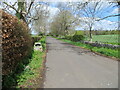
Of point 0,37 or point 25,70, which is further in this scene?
point 25,70

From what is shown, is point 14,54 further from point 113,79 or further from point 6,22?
point 113,79

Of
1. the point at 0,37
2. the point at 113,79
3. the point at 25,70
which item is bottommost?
the point at 113,79

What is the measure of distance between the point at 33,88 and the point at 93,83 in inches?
84.1

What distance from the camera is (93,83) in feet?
12.0

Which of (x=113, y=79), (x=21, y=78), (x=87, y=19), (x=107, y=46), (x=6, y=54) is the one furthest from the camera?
(x=87, y=19)

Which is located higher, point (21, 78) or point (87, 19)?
point (87, 19)

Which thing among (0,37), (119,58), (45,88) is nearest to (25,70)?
(45,88)

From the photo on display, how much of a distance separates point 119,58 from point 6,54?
24.3 ft

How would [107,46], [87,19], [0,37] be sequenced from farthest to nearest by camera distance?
[87,19]
[107,46]
[0,37]

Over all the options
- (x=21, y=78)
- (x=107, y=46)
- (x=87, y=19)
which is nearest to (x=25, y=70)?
(x=21, y=78)

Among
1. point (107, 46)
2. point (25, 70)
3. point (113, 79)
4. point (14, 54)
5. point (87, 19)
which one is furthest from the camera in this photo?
point (87, 19)

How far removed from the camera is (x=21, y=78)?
12.3 ft

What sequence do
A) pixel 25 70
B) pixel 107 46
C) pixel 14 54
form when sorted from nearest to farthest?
1. pixel 14 54
2. pixel 25 70
3. pixel 107 46

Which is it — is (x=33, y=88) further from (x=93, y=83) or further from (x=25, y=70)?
(x=93, y=83)
